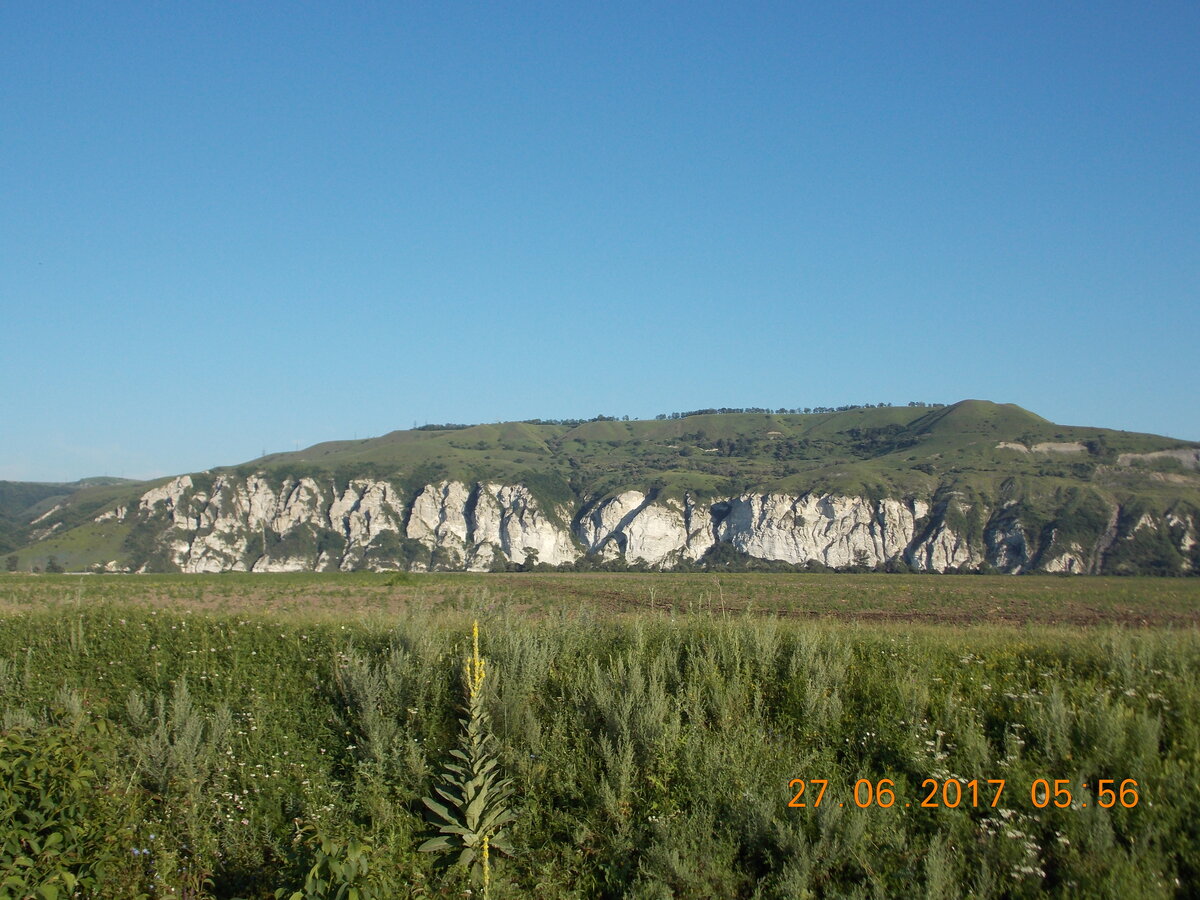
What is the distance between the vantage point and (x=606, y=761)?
868 centimetres

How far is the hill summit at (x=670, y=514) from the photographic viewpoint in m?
124

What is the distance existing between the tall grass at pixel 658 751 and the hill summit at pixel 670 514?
108350 millimetres

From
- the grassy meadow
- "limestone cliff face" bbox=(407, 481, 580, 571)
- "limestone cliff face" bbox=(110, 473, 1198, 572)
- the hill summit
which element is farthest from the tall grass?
"limestone cliff face" bbox=(407, 481, 580, 571)

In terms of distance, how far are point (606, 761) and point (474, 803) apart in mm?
1423

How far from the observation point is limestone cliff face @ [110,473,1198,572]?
136125mm

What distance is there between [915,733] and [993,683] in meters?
1.59

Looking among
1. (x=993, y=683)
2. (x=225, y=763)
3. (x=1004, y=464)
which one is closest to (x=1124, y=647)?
(x=993, y=683)

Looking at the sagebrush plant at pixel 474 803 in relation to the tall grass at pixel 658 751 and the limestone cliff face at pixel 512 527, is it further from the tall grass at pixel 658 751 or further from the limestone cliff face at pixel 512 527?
the limestone cliff face at pixel 512 527

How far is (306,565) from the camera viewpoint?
6102 inches
